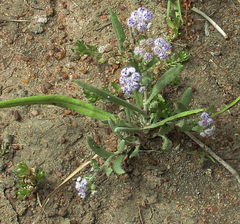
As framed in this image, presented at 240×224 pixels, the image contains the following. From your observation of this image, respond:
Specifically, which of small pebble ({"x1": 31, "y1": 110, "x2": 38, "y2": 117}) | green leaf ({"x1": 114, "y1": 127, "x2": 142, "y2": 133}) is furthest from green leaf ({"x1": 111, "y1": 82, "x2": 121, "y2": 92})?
small pebble ({"x1": 31, "y1": 110, "x2": 38, "y2": 117})

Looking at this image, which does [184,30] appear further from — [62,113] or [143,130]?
[62,113]

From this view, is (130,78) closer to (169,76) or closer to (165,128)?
(169,76)

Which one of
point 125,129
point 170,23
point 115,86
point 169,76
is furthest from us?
point 170,23

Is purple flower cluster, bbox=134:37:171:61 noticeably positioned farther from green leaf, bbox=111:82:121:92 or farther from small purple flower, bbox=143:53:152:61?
green leaf, bbox=111:82:121:92

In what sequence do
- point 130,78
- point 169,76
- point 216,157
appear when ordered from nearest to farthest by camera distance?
point 130,78
point 169,76
point 216,157

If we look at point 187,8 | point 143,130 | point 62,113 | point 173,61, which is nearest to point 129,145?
point 143,130

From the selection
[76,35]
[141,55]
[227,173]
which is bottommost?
[227,173]

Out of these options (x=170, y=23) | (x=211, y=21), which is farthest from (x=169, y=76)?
(x=211, y=21)

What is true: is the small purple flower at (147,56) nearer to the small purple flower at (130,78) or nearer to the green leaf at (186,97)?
the small purple flower at (130,78)
